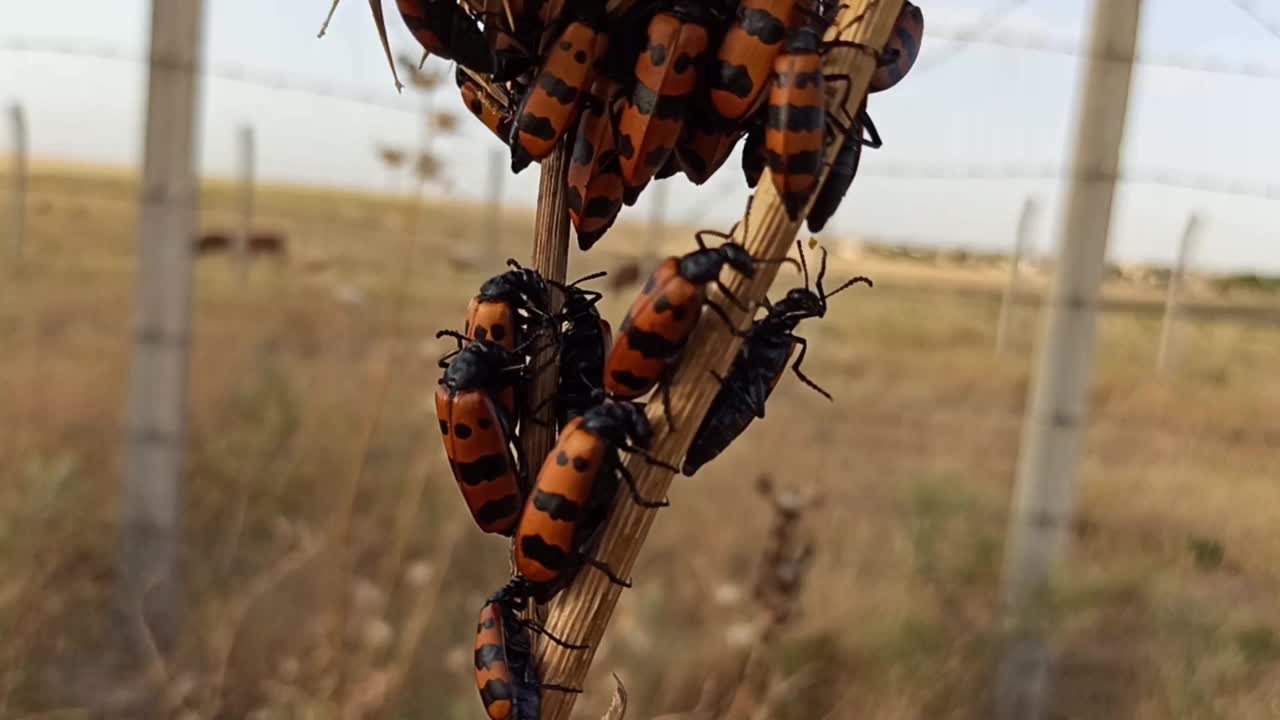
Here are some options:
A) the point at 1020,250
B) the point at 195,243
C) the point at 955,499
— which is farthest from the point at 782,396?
the point at 195,243

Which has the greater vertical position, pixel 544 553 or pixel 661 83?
pixel 661 83

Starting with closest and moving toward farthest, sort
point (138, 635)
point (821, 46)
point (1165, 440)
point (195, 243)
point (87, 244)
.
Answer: point (821, 46) < point (195, 243) < point (138, 635) < point (1165, 440) < point (87, 244)

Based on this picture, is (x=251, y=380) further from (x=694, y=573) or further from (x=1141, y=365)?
(x=1141, y=365)

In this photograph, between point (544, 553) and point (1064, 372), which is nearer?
point (544, 553)

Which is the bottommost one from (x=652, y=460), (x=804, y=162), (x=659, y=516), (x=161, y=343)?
(x=659, y=516)

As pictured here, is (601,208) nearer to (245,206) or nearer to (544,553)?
(544,553)

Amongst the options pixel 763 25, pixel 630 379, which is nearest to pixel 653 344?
pixel 630 379
